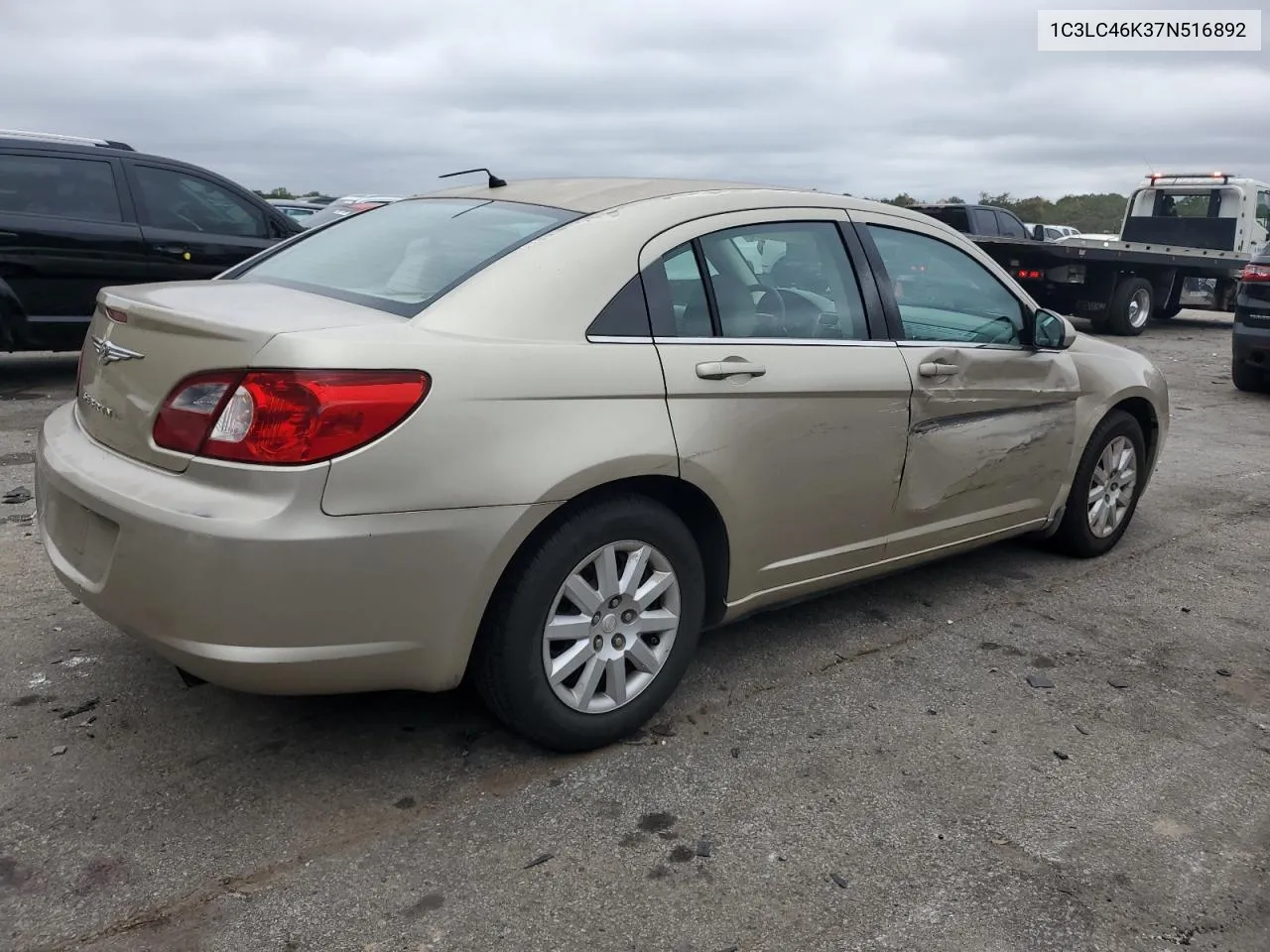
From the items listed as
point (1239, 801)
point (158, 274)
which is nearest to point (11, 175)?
point (158, 274)

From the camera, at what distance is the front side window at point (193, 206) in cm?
837

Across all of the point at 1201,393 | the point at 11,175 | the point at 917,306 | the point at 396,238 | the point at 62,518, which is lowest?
the point at 1201,393

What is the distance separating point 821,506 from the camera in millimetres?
3553

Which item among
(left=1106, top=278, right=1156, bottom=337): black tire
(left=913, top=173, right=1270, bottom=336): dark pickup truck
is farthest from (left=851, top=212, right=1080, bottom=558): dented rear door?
(left=1106, top=278, right=1156, bottom=337): black tire

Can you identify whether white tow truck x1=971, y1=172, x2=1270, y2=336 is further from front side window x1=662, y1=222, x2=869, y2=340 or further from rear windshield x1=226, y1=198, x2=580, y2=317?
rear windshield x1=226, y1=198, x2=580, y2=317

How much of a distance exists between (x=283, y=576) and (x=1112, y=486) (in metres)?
3.93

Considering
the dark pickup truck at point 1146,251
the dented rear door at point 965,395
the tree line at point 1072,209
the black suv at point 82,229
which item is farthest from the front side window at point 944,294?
the tree line at point 1072,209

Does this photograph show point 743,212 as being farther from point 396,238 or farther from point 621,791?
point 621,791

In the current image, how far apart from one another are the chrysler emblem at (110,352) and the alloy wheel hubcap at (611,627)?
1.25 metres

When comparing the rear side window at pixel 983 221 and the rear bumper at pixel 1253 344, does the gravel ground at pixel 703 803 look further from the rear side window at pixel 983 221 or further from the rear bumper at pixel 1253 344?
the rear side window at pixel 983 221

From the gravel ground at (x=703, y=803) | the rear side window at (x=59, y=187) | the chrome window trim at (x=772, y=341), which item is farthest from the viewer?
the rear side window at (x=59, y=187)

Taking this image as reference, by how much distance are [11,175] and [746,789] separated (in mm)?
7344

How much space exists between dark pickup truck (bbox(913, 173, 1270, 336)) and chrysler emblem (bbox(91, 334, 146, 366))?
12789 mm

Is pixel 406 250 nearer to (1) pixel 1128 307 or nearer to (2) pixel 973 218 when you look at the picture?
(1) pixel 1128 307
